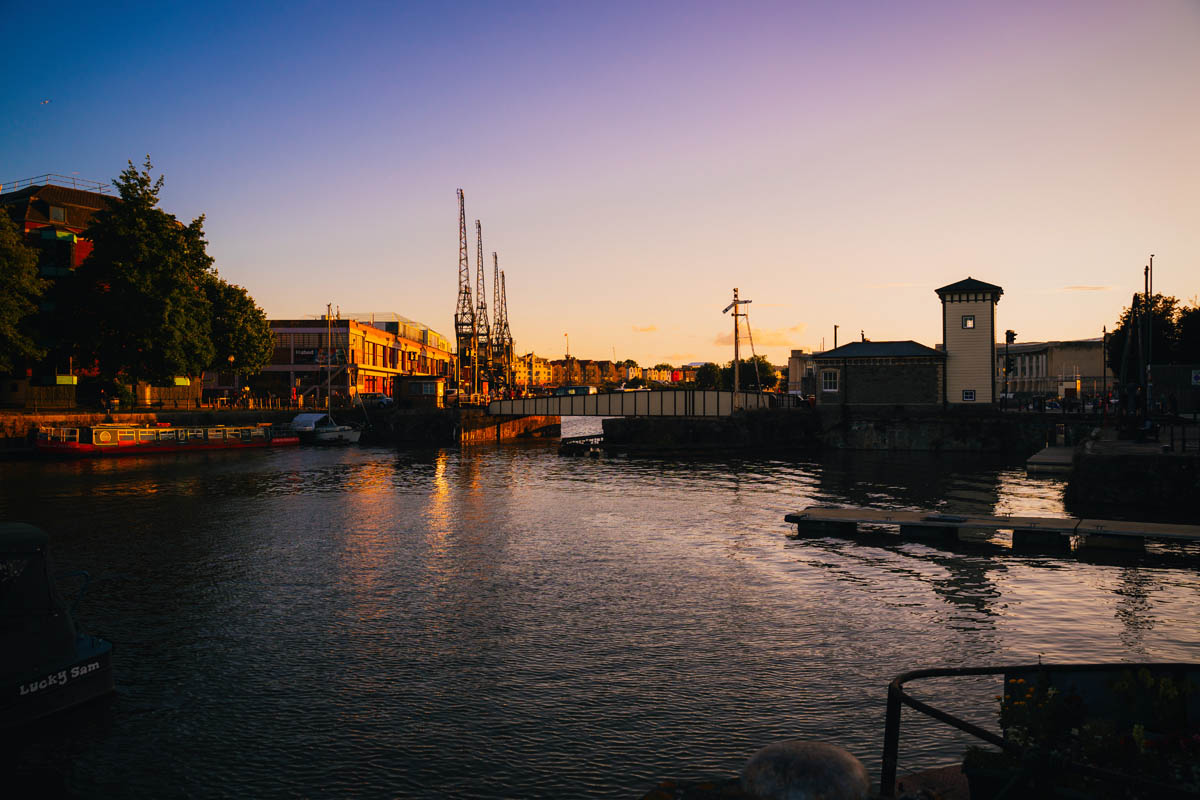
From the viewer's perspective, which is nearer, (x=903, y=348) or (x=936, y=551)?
(x=936, y=551)

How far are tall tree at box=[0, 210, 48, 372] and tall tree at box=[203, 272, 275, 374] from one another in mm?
15577

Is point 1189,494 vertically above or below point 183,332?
below

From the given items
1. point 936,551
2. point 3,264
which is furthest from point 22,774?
point 3,264

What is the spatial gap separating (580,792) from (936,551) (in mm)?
19929

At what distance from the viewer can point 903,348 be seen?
74000 mm

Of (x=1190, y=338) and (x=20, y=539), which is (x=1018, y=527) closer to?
(x=20, y=539)

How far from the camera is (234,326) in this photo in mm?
79125

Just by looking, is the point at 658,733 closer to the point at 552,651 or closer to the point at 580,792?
the point at 580,792

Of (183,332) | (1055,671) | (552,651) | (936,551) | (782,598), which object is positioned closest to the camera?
(1055,671)

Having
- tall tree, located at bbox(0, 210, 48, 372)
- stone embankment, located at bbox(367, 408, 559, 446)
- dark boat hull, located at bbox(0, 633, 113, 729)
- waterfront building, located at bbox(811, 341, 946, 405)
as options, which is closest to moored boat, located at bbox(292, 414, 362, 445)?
stone embankment, located at bbox(367, 408, 559, 446)

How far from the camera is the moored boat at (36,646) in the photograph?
11938 mm

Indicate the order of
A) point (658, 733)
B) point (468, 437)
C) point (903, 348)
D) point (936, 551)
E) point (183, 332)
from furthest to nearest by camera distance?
point (468, 437) < point (903, 348) < point (183, 332) < point (936, 551) < point (658, 733)

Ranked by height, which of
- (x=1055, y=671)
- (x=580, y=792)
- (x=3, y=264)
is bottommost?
(x=580, y=792)

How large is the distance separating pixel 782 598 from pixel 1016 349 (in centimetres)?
19027
